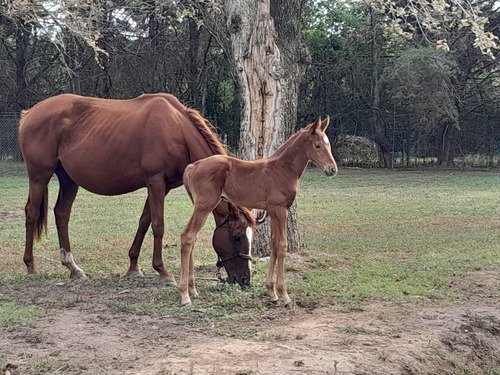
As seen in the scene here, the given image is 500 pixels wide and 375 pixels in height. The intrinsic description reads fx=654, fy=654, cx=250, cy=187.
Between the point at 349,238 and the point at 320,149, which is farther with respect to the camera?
the point at 349,238

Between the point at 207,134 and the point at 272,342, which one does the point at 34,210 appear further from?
the point at 272,342

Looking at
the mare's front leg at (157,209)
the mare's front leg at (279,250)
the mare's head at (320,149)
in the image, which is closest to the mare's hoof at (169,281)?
the mare's front leg at (157,209)

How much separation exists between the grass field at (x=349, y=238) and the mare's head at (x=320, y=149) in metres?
1.30

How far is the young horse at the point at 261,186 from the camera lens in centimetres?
595

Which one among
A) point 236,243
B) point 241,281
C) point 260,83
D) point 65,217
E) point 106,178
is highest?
point 260,83

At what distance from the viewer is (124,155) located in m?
7.18

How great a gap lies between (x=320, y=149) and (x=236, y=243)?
4.34ft

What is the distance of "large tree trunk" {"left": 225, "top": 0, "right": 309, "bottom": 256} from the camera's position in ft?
27.5

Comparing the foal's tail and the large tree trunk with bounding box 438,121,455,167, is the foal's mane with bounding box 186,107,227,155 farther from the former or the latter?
the large tree trunk with bounding box 438,121,455,167

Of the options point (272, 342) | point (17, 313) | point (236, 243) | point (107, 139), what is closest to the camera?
point (272, 342)

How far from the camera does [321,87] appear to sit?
2553 centimetres

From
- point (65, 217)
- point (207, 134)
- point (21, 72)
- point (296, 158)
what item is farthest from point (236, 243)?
point (21, 72)

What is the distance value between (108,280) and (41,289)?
30.9 inches

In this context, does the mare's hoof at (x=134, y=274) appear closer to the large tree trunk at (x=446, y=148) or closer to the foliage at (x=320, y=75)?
the foliage at (x=320, y=75)
